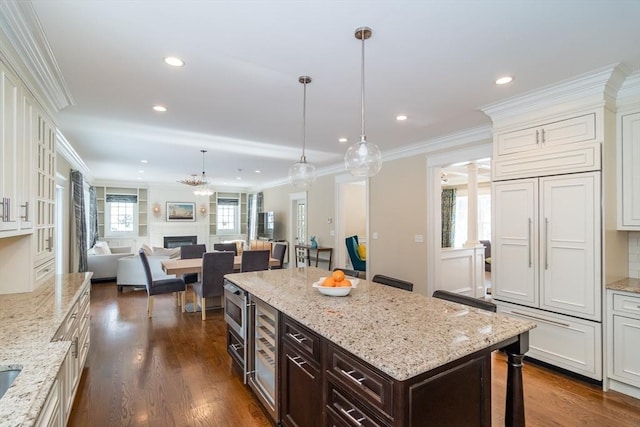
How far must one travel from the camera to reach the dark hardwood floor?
7.54ft

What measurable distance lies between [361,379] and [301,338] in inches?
21.3

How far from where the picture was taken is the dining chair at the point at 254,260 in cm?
488

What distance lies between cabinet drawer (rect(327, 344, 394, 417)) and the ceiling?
1820mm

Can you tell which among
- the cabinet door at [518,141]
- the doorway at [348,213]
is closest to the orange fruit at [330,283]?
the cabinet door at [518,141]

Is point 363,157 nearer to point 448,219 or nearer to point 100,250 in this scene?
point 448,219

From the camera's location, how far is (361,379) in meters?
1.35

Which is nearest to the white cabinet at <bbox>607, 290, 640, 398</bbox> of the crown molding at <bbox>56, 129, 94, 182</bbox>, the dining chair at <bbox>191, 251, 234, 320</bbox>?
the dining chair at <bbox>191, 251, 234, 320</bbox>

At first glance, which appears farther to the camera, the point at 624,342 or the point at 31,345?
the point at 624,342

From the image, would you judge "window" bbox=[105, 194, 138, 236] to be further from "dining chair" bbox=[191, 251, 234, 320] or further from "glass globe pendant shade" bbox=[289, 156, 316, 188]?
"glass globe pendant shade" bbox=[289, 156, 316, 188]

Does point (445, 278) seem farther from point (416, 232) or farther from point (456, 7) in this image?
point (456, 7)

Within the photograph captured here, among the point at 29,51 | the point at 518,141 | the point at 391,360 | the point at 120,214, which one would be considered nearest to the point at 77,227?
the point at 120,214

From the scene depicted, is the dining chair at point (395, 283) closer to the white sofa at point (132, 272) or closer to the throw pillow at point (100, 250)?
the white sofa at point (132, 272)

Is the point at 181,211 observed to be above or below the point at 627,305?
above

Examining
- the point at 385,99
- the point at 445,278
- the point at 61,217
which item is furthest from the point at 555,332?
the point at 61,217
